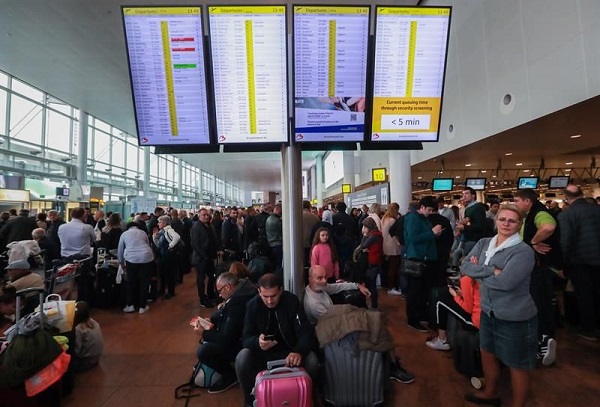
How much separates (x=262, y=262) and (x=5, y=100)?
14064 millimetres

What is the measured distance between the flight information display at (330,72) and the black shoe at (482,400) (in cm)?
234

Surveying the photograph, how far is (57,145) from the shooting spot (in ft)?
49.5

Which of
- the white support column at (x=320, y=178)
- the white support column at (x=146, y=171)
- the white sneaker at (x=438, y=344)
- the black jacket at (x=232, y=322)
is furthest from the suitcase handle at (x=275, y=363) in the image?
the white support column at (x=320, y=178)

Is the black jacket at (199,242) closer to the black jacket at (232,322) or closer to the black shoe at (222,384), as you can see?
the black jacket at (232,322)

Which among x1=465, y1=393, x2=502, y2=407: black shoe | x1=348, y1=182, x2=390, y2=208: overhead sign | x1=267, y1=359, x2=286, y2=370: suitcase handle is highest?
x1=348, y1=182, x2=390, y2=208: overhead sign

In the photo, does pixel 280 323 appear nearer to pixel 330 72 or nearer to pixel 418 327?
pixel 330 72

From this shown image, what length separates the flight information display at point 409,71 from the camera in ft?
8.76

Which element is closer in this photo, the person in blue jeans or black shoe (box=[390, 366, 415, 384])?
black shoe (box=[390, 366, 415, 384])

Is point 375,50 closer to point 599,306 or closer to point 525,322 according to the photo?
point 525,322

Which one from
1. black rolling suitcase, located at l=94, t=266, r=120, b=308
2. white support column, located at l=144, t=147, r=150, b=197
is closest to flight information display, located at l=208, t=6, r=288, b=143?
black rolling suitcase, located at l=94, t=266, r=120, b=308

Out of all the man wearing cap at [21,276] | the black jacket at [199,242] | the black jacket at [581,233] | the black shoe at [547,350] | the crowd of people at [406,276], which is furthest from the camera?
the black jacket at [199,242]

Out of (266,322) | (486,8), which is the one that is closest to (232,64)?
(266,322)

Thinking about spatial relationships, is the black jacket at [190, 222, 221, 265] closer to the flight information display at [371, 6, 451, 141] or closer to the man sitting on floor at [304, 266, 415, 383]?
the man sitting on floor at [304, 266, 415, 383]

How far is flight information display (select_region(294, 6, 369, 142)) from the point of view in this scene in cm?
254
